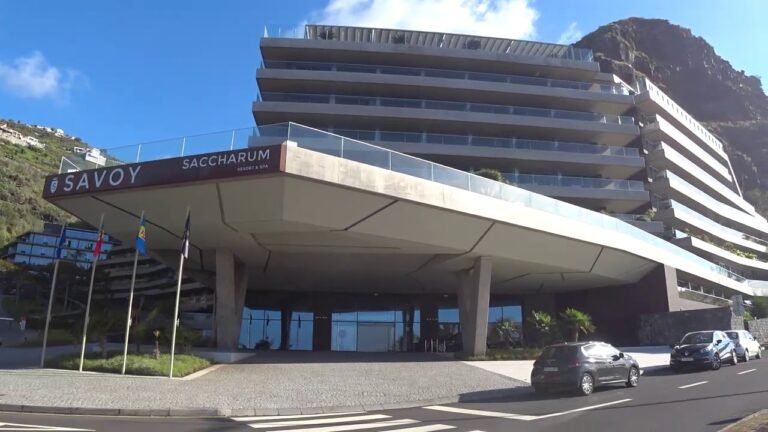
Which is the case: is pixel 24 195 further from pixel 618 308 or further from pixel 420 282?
pixel 618 308

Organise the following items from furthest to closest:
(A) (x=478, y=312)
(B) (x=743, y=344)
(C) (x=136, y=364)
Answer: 1. (A) (x=478, y=312)
2. (B) (x=743, y=344)
3. (C) (x=136, y=364)

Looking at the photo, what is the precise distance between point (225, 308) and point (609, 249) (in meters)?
19.8

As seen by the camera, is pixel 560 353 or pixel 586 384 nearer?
pixel 586 384

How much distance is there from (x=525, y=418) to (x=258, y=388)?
7.53m

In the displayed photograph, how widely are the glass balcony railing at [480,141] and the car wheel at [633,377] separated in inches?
1172

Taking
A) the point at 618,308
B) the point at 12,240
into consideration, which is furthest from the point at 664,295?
the point at 12,240

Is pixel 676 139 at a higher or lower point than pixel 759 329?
higher

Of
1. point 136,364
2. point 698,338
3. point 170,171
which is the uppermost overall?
point 170,171

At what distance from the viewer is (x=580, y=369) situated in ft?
46.1

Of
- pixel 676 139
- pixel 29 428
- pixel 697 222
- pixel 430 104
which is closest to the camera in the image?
pixel 29 428

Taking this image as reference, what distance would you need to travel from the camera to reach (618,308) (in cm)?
3625

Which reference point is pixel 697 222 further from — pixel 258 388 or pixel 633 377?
pixel 258 388

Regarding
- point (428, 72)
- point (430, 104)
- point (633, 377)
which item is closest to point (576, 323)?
point (633, 377)

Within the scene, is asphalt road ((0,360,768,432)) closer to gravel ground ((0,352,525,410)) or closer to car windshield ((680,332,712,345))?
gravel ground ((0,352,525,410))
